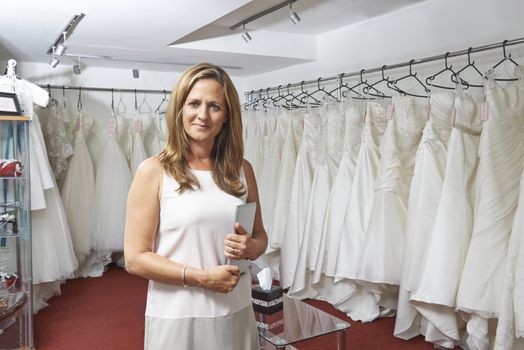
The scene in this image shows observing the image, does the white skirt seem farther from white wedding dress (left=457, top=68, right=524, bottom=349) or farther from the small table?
white wedding dress (left=457, top=68, right=524, bottom=349)

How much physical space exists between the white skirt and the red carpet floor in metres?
1.63

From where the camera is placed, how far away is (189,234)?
1205mm

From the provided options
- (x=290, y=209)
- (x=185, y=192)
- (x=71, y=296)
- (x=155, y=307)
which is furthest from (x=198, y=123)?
(x=71, y=296)

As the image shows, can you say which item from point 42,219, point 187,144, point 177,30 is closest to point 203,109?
point 187,144

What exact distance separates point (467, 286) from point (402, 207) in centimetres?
66

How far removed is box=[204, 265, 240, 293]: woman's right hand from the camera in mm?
1161

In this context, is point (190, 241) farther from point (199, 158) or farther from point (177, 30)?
point (177, 30)

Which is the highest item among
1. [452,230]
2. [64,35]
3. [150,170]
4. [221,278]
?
[64,35]

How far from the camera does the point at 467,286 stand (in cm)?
231

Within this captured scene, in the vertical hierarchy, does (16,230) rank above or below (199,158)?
below

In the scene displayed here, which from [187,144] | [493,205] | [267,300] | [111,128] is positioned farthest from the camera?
[111,128]

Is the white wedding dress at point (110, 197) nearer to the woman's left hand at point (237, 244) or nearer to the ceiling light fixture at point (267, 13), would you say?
the ceiling light fixture at point (267, 13)

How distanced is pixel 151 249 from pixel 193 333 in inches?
9.1

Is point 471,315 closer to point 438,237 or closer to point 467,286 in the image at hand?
point 467,286
